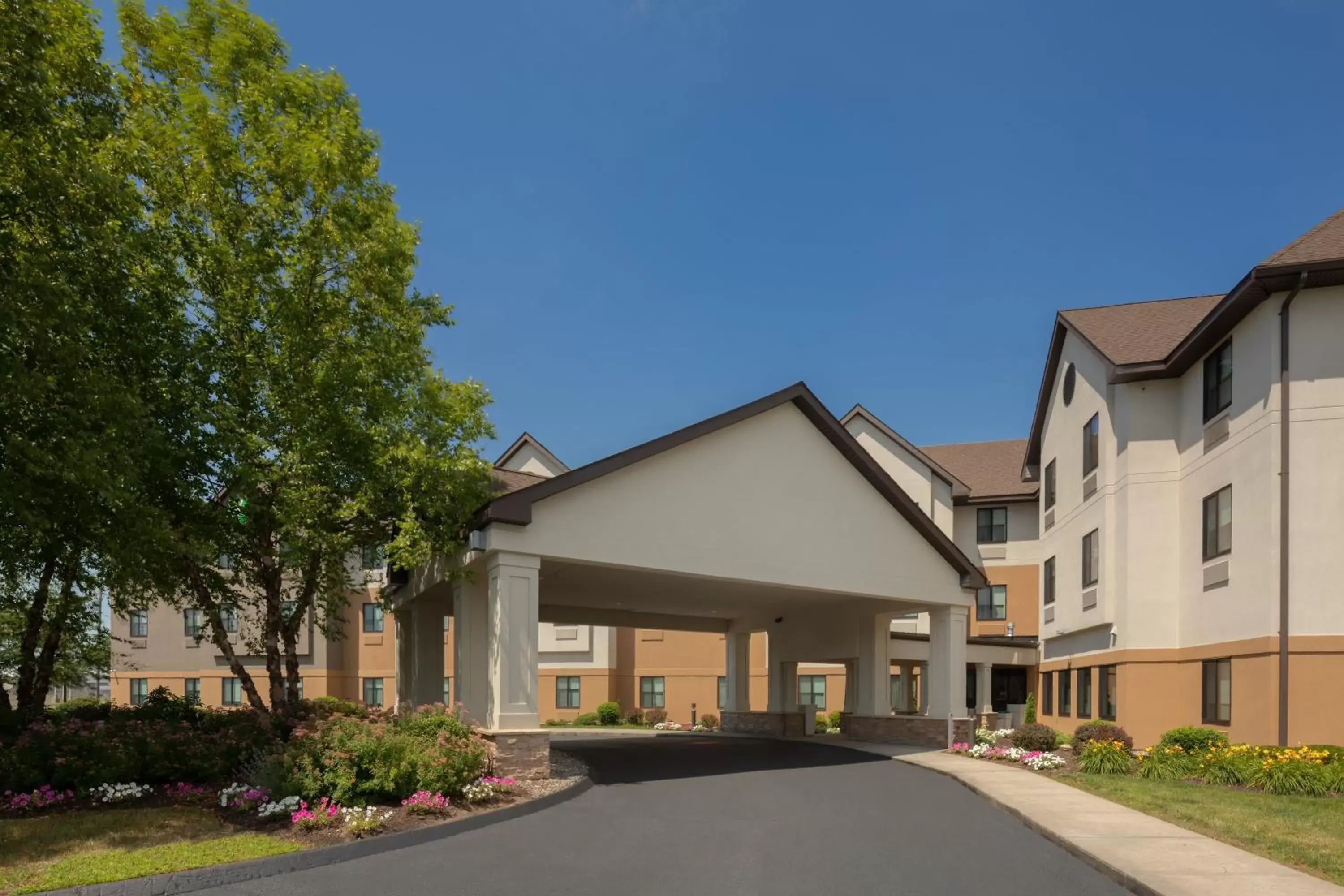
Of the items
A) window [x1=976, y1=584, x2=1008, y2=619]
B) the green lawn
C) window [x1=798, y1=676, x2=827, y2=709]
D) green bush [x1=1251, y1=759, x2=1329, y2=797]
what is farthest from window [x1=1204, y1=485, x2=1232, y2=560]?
window [x1=798, y1=676, x2=827, y2=709]

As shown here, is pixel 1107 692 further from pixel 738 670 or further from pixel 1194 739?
pixel 738 670

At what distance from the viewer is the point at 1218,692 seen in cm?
2241

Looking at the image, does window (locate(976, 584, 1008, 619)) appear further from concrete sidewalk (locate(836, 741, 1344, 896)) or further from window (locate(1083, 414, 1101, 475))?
concrete sidewalk (locate(836, 741, 1344, 896))

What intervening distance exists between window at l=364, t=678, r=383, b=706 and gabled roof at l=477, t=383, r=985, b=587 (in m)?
31.9

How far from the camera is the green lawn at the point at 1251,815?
427 inches

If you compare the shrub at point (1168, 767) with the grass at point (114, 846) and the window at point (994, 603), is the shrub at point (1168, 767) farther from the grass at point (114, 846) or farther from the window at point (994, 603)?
the window at point (994, 603)

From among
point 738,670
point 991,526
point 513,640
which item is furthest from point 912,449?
point 513,640

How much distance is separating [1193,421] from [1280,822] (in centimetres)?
1337

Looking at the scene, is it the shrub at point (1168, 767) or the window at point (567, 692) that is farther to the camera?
the window at point (567, 692)

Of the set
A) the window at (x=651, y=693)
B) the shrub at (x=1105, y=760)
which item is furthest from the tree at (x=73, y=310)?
the window at (x=651, y=693)

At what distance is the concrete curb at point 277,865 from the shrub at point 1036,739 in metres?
13.1

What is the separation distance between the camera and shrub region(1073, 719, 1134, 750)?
73.9 ft

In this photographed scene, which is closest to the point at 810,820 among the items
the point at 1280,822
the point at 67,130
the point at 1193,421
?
the point at 1280,822

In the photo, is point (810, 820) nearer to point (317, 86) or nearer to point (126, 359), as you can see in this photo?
point (126, 359)
